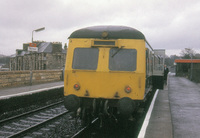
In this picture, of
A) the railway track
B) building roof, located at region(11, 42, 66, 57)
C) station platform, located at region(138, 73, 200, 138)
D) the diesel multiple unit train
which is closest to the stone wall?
the railway track

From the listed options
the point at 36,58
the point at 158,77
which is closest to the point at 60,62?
the point at 36,58

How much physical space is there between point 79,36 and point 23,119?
416 centimetres

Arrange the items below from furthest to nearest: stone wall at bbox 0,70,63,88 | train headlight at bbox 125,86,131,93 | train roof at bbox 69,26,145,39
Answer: stone wall at bbox 0,70,63,88, train roof at bbox 69,26,145,39, train headlight at bbox 125,86,131,93

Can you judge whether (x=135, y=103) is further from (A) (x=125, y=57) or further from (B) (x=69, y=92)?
(B) (x=69, y=92)

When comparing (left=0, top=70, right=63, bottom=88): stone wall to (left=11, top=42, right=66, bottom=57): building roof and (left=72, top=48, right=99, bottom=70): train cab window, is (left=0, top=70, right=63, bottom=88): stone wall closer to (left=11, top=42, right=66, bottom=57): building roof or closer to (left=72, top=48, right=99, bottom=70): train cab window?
(left=72, top=48, right=99, bottom=70): train cab window

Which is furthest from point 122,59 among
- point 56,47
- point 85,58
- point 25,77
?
point 56,47

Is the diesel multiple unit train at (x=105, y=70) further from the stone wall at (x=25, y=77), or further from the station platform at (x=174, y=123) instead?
the stone wall at (x=25, y=77)

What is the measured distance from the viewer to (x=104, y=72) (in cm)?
663

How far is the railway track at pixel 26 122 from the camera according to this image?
7.41 m

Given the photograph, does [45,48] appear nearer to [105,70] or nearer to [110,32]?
[110,32]

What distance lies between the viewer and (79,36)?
275 inches

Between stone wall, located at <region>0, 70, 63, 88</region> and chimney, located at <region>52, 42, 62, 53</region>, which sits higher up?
chimney, located at <region>52, 42, 62, 53</region>

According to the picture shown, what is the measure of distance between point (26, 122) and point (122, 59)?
4.29 metres

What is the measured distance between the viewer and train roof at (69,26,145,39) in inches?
264
